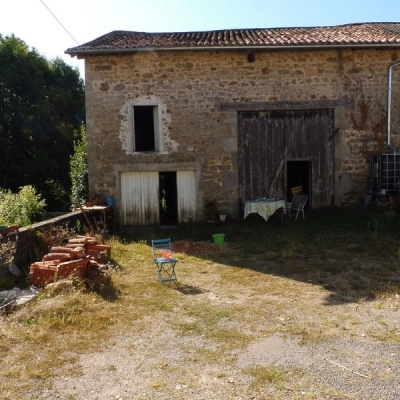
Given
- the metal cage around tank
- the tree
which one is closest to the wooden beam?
the metal cage around tank

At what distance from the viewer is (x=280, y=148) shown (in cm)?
1109

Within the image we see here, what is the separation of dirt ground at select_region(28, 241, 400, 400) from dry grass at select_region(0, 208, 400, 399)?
0.03 meters

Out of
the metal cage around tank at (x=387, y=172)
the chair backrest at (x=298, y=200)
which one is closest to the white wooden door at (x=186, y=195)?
the chair backrest at (x=298, y=200)

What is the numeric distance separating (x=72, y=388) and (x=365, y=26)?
13723 millimetres

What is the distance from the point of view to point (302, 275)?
6.34 metres

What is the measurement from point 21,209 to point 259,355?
24.2 feet

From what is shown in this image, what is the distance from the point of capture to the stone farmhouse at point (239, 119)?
10.7 metres

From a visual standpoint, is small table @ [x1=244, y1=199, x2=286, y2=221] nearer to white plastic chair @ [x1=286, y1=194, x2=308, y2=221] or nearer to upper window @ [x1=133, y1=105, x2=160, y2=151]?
white plastic chair @ [x1=286, y1=194, x2=308, y2=221]

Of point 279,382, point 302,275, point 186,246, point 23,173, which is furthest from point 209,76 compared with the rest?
point 23,173

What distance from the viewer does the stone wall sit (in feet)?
35.1

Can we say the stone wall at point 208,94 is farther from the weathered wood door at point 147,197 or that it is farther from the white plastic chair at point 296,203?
the white plastic chair at point 296,203

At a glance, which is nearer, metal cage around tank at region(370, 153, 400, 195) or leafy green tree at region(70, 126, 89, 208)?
metal cage around tank at region(370, 153, 400, 195)

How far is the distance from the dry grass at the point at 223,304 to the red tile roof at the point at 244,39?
5276 millimetres

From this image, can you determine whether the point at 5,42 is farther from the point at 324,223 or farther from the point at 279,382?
the point at 279,382
